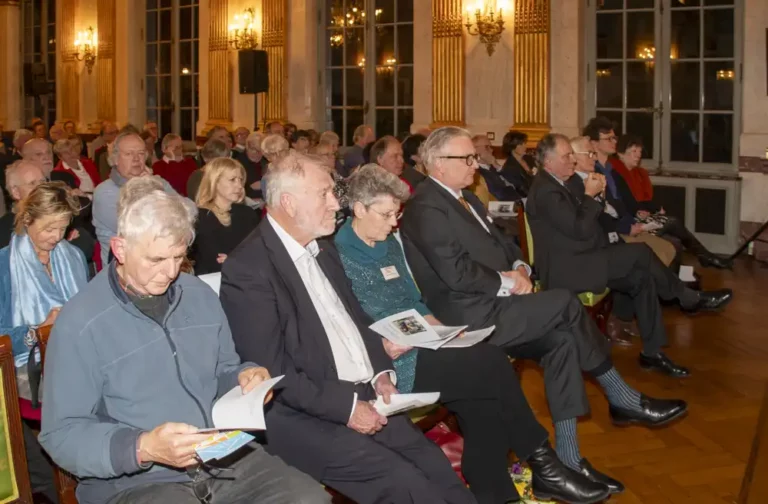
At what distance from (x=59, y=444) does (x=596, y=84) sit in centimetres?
839

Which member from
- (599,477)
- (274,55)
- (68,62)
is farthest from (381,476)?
(68,62)

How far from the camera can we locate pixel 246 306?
→ 8.87 ft

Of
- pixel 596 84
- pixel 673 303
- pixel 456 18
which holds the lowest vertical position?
pixel 673 303

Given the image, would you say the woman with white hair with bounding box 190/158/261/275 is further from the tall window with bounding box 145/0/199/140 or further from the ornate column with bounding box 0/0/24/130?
the ornate column with bounding box 0/0/24/130

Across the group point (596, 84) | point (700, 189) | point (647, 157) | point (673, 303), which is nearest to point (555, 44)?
point (596, 84)

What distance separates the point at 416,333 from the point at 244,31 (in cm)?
929

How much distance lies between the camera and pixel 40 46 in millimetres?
Answer: 15570

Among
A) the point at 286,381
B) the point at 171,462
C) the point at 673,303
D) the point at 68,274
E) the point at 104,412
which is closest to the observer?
the point at 171,462

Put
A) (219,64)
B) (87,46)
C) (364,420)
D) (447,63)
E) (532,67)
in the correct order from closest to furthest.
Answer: (364,420)
(532,67)
(447,63)
(219,64)
(87,46)

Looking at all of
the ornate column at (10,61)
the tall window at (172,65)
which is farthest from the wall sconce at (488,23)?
the ornate column at (10,61)

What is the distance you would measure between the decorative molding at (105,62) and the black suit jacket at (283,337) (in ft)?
38.1

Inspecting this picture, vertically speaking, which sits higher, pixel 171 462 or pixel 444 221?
pixel 444 221

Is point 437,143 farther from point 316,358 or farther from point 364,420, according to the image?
point 364,420

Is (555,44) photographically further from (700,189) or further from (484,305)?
(484,305)
